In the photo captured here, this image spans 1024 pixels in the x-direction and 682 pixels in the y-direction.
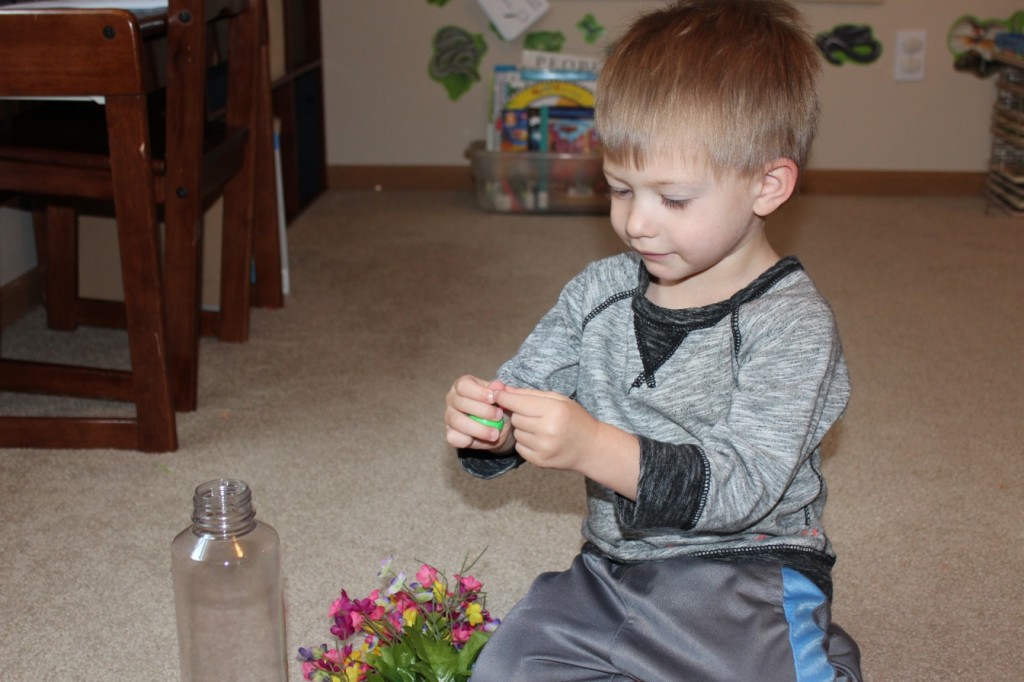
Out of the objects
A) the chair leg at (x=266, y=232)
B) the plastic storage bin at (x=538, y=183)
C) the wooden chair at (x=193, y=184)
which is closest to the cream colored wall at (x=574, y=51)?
the plastic storage bin at (x=538, y=183)

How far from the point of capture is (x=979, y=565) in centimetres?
135

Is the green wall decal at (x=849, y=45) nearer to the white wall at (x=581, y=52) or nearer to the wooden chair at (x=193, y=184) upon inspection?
the white wall at (x=581, y=52)

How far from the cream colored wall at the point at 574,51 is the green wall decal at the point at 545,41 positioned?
0.8 inches

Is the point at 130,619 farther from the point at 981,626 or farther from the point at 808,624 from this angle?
the point at 981,626

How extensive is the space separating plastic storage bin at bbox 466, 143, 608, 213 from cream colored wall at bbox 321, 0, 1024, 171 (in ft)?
0.92

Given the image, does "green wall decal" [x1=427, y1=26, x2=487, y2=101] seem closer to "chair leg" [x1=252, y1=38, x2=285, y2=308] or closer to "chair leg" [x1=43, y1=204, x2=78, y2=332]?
"chair leg" [x1=252, y1=38, x2=285, y2=308]

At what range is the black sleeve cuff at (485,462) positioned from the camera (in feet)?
3.27

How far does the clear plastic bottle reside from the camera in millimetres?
1078

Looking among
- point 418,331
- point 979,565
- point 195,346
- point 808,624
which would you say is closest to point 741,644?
point 808,624

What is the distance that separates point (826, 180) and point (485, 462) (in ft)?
8.49

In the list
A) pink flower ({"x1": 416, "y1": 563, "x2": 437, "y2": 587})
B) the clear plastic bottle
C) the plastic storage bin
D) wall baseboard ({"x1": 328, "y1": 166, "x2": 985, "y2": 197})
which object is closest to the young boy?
pink flower ({"x1": 416, "y1": 563, "x2": 437, "y2": 587})

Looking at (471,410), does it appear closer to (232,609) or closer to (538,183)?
(232,609)

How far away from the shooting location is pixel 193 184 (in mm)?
1620

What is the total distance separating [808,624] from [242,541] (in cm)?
54
